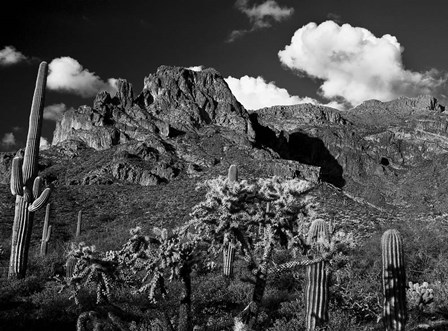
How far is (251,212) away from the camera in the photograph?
610 centimetres

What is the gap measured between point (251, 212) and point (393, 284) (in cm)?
385

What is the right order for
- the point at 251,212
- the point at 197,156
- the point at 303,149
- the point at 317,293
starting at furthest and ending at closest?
the point at 303,149 < the point at 197,156 < the point at 317,293 < the point at 251,212

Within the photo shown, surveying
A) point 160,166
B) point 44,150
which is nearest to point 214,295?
point 160,166

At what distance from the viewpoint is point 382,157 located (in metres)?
149

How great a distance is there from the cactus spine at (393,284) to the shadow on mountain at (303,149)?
411ft

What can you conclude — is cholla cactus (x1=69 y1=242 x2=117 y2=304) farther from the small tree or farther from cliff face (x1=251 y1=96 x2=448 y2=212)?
cliff face (x1=251 y1=96 x2=448 y2=212)

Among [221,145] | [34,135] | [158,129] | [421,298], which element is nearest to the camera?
[421,298]

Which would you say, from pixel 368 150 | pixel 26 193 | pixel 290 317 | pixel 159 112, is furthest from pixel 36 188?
pixel 368 150

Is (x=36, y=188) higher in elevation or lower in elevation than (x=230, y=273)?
higher

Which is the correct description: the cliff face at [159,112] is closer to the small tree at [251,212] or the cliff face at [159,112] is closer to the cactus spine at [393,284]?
the cactus spine at [393,284]

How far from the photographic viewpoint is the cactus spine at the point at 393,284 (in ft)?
26.6

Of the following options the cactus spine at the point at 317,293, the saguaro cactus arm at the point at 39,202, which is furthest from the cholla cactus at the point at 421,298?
the saguaro cactus arm at the point at 39,202

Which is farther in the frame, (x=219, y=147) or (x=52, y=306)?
(x=219, y=147)

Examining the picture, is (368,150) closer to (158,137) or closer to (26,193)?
(158,137)
